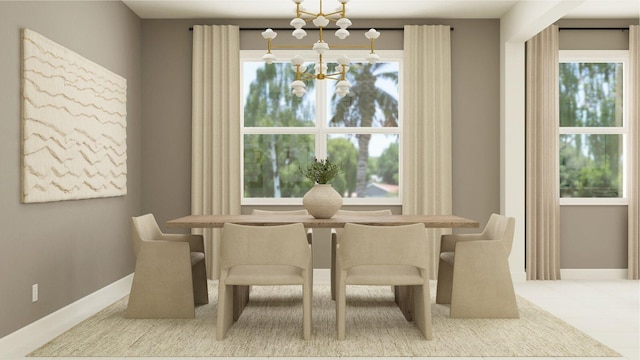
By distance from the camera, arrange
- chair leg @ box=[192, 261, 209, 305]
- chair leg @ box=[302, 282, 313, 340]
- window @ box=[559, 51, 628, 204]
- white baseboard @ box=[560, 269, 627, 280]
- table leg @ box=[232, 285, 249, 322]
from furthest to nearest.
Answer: window @ box=[559, 51, 628, 204], white baseboard @ box=[560, 269, 627, 280], chair leg @ box=[192, 261, 209, 305], table leg @ box=[232, 285, 249, 322], chair leg @ box=[302, 282, 313, 340]

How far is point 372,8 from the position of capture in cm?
557

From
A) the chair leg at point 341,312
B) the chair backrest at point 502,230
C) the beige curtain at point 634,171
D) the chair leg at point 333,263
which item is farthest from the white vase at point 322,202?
the beige curtain at point 634,171

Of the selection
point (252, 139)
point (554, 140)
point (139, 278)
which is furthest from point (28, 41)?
point (554, 140)

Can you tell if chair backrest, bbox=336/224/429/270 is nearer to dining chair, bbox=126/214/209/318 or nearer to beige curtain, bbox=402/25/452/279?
dining chair, bbox=126/214/209/318

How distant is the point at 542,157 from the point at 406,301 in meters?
2.59

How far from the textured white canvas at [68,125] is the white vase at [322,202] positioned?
69.2 inches

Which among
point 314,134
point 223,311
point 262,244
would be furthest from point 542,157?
point 223,311

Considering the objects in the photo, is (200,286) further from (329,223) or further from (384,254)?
(384,254)

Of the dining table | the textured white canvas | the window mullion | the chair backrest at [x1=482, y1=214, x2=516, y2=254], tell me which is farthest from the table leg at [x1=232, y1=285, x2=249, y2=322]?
the window mullion

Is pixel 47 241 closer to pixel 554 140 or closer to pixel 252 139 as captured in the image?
pixel 252 139

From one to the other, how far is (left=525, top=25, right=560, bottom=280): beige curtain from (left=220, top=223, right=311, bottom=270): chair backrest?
3255mm

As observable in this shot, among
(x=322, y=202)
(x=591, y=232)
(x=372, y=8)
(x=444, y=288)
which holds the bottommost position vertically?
(x=444, y=288)

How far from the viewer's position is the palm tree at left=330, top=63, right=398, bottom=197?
6023 mm

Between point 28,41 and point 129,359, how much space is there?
6.77ft
